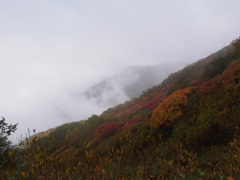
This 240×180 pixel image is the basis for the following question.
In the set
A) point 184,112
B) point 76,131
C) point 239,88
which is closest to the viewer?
point 239,88

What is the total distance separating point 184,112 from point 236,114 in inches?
144

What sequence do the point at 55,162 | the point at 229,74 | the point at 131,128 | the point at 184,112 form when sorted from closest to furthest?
the point at 55,162 → the point at 229,74 → the point at 184,112 → the point at 131,128

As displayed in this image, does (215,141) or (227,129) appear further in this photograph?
(215,141)

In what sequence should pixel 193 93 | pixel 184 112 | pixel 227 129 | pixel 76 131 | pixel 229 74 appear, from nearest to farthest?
pixel 227 129
pixel 229 74
pixel 184 112
pixel 193 93
pixel 76 131

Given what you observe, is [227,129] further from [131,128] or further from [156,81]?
[156,81]

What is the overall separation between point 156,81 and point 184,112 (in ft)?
530

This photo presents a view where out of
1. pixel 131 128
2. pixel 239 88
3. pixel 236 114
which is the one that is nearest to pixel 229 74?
pixel 239 88

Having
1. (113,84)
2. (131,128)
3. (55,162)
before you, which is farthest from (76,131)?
(113,84)

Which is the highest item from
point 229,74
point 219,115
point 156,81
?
point 156,81

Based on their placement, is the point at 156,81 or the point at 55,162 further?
the point at 156,81

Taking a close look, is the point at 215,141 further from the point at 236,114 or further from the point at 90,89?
the point at 90,89

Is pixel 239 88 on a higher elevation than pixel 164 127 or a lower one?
higher

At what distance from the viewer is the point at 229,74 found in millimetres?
9000

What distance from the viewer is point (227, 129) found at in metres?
6.01
